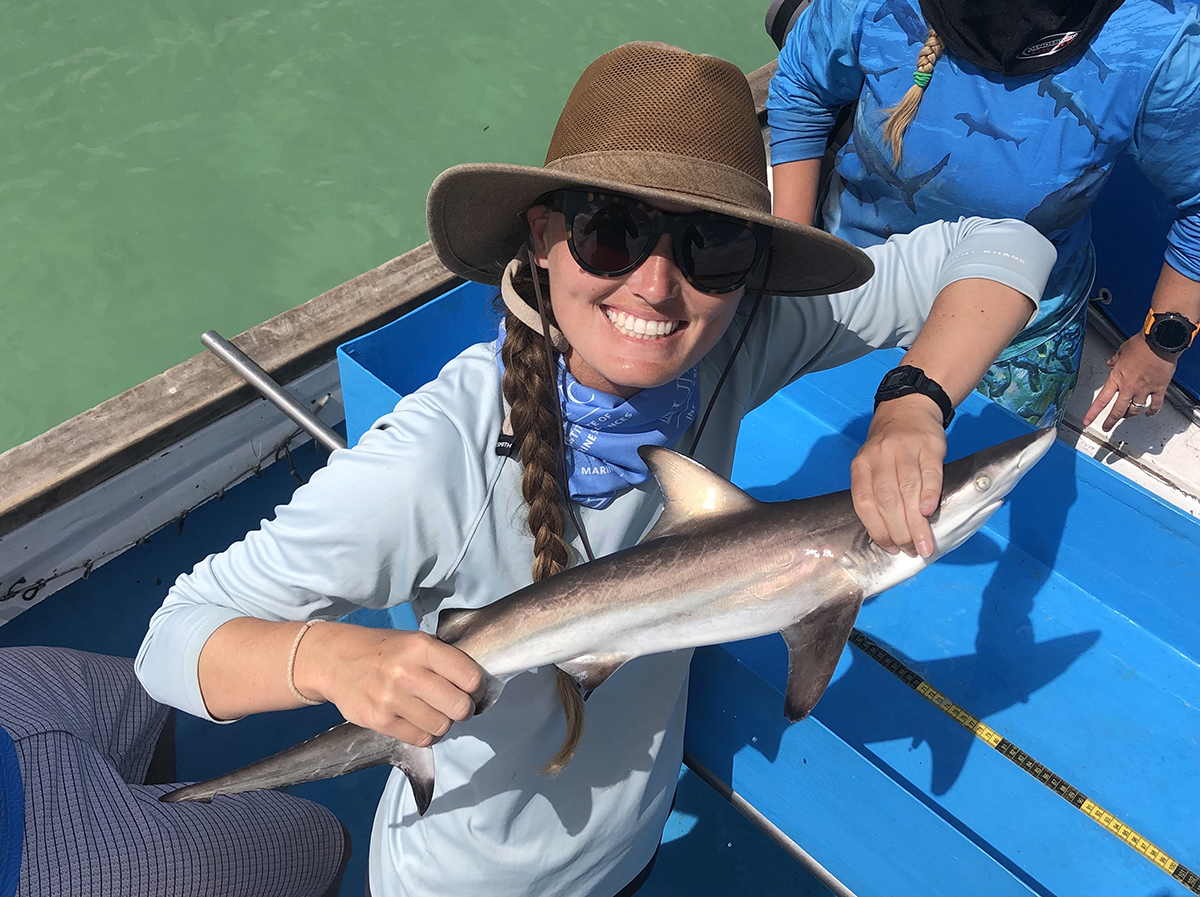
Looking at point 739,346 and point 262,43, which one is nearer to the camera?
point 739,346

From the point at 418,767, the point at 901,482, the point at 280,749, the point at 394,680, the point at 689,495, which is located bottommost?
the point at 280,749

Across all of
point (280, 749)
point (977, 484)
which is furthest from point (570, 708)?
point (280, 749)

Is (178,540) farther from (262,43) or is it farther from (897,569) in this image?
(262,43)

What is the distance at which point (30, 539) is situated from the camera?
2.80m

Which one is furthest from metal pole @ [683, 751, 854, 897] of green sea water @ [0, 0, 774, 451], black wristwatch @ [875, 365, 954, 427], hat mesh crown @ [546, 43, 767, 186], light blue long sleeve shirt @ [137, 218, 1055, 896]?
green sea water @ [0, 0, 774, 451]

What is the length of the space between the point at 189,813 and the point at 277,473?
177cm

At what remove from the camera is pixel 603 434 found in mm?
1526

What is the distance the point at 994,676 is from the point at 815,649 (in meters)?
1.82

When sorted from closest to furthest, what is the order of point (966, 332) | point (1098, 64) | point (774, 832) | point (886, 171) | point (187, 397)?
point (966, 332) < point (1098, 64) < point (774, 832) < point (886, 171) < point (187, 397)

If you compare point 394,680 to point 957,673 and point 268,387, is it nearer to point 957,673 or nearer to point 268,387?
point 268,387

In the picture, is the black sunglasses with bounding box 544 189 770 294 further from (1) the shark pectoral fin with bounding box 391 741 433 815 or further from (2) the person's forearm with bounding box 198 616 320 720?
(1) the shark pectoral fin with bounding box 391 741 433 815

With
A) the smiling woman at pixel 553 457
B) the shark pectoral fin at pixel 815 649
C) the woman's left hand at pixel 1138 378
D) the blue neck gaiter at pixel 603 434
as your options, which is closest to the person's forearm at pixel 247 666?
the smiling woman at pixel 553 457

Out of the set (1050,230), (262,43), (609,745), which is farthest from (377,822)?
(262,43)

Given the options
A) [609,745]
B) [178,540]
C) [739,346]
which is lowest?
[178,540]
